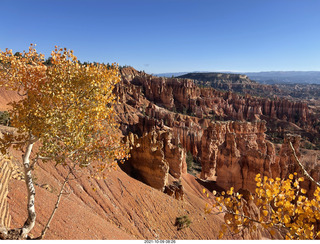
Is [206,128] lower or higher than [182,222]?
higher

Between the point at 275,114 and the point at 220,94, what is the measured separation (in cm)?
3272

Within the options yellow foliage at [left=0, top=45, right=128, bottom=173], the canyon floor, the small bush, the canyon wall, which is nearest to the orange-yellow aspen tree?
yellow foliage at [left=0, top=45, right=128, bottom=173]

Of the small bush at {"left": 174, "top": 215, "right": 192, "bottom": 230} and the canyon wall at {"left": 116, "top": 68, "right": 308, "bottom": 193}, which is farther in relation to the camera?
the canyon wall at {"left": 116, "top": 68, "right": 308, "bottom": 193}

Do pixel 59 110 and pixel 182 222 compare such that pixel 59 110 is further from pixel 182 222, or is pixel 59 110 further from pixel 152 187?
pixel 152 187

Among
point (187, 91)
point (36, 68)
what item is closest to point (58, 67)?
point (36, 68)

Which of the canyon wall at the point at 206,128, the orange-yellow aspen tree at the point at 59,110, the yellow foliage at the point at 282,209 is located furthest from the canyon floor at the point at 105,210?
the yellow foliage at the point at 282,209

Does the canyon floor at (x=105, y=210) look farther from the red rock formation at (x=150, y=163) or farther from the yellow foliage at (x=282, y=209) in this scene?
the yellow foliage at (x=282, y=209)

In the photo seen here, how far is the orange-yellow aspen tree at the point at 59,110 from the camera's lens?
24.6ft

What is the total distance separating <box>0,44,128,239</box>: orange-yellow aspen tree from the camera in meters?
7.50

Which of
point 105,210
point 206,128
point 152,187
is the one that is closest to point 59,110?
point 105,210

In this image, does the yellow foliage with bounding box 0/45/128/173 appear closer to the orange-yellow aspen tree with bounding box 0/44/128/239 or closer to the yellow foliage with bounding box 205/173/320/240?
the orange-yellow aspen tree with bounding box 0/44/128/239

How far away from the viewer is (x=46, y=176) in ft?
50.3

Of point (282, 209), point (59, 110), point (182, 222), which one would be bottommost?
point (182, 222)

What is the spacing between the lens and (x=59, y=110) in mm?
7520
